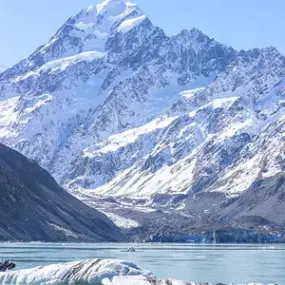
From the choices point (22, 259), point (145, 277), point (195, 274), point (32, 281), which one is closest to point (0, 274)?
point (32, 281)

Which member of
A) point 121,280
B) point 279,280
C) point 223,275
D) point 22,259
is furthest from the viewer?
point 22,259

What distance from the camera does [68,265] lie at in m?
116

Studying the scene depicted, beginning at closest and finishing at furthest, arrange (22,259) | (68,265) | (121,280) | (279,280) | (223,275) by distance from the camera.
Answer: (121,280)
(68,265)
(279,280)
(223,275)
(22,259)

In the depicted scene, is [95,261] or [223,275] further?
[223,275]

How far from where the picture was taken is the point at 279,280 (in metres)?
134

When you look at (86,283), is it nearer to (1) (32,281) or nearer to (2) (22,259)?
(1) (32,281)

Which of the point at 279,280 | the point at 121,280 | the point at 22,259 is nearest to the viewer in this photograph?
the point at 121,280

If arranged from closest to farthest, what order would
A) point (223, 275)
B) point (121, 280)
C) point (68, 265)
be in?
point (121, 280)
point (68, 265)
point (223, 275)

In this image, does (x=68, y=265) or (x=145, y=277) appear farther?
(x=68, y=265)

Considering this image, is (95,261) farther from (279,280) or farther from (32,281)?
(279,280)

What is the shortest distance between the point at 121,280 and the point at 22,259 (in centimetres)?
7423

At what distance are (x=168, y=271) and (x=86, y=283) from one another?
42.9 m

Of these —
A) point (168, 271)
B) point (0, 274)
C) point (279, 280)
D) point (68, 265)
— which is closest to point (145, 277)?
point (68, 265)

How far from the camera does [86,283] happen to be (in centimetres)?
11188
